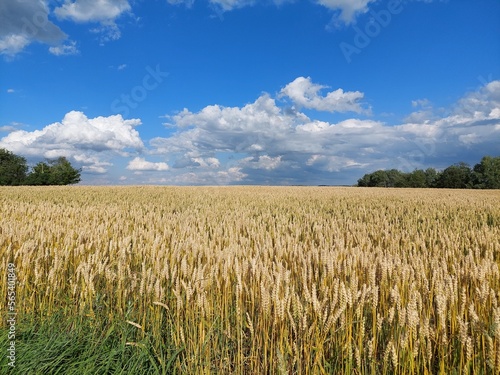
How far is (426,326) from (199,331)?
5.06ft

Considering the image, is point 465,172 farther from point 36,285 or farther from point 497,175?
point 36,285

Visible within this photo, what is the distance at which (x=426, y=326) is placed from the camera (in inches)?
80.5

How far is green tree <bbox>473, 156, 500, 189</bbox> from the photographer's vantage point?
8100 centimetres

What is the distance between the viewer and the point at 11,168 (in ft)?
Answer: 238

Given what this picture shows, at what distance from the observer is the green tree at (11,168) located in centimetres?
7081

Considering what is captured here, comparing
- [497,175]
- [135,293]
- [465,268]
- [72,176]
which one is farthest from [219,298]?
[497,175]

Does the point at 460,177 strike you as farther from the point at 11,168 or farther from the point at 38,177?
the point at 11,168

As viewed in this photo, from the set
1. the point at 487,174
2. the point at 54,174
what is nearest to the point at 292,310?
the point at 54,174

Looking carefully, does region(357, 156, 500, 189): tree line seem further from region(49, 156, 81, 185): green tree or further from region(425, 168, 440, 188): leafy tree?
region(49, 156, 81, 185): green tree

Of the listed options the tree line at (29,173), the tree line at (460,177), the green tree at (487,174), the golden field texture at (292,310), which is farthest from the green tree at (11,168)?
the green tree at (487,174)

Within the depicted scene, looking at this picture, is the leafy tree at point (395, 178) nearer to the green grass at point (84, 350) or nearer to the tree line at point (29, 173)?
the tree line at point (29, 173)

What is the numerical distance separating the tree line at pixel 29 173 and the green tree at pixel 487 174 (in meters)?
99.3

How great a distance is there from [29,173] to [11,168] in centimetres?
419

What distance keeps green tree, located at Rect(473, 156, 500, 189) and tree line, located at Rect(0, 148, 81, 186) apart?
9930 centimetres
